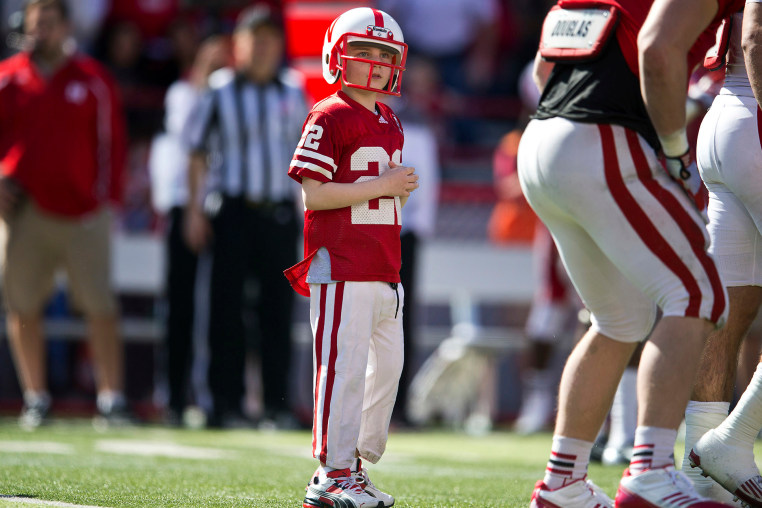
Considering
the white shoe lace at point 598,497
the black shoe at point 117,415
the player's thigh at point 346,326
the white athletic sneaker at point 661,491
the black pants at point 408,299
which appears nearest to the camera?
the white athletic sneaker at point 661,491

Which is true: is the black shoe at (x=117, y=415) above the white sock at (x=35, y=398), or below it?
below

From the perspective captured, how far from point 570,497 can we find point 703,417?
32.3 inches

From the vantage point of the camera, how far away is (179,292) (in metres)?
8.09

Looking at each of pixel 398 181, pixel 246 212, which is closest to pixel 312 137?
pixel 398 181


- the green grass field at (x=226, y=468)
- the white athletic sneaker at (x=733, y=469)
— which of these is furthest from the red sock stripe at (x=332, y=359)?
the white athletic sneaker at (x=733, y=469)

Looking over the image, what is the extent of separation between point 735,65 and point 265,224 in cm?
410

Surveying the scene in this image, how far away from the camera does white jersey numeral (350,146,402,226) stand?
3.71 m

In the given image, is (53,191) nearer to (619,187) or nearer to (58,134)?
(58,134)

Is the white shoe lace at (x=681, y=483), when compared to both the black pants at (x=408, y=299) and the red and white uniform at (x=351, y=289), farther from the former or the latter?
the black pants at (x=408, y=299)

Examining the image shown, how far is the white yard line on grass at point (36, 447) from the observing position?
5.73 meters

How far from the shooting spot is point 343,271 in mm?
3660

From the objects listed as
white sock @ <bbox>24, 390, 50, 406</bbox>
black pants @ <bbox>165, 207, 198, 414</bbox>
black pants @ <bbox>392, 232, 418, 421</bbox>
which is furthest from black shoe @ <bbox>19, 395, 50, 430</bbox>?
black pants @ <bbox>392, 232, 418, 421</bbox>

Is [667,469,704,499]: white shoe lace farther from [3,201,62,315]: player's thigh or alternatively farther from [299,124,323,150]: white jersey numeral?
[3,201,62,315]: player's thigh

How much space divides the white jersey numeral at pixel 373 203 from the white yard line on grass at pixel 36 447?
8.52ft
